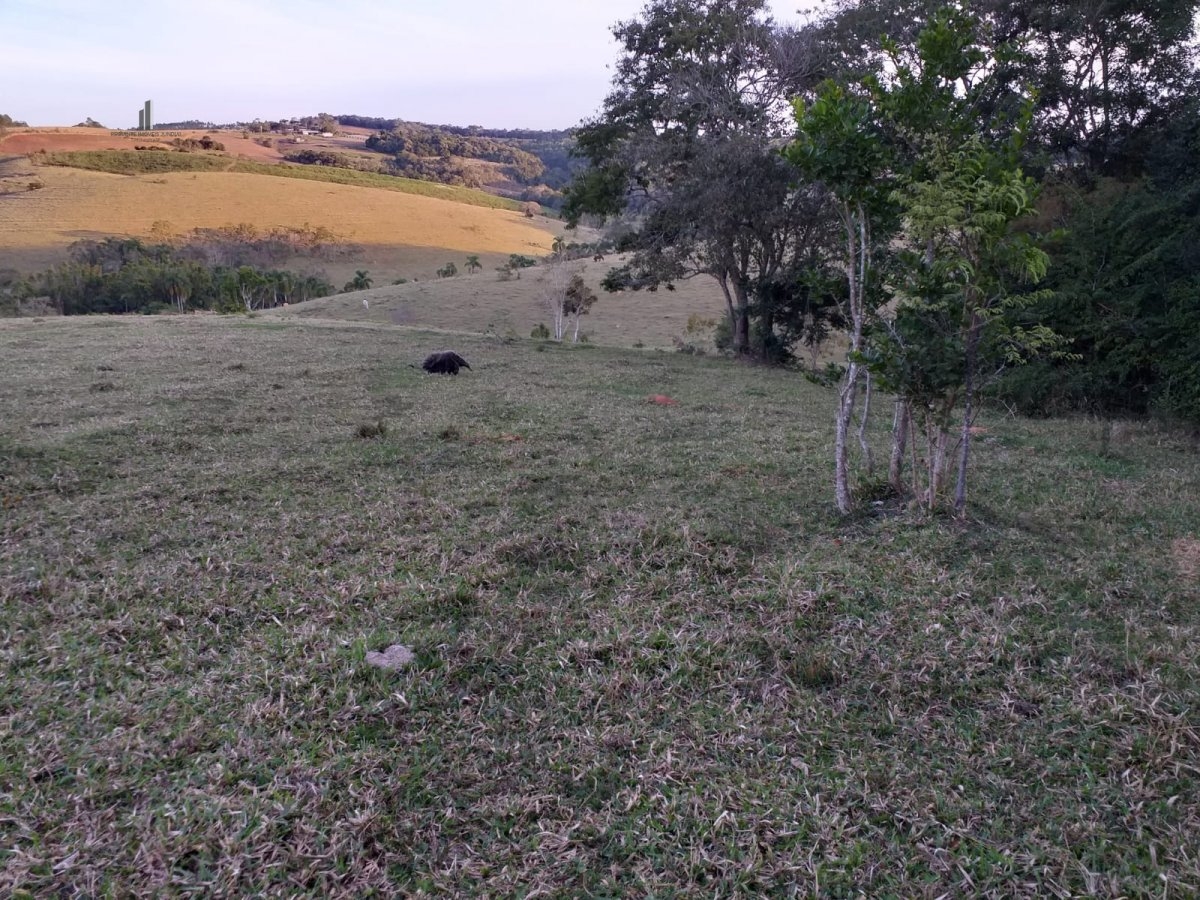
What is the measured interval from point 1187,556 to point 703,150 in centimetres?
1542

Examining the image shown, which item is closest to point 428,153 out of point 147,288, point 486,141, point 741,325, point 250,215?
point 486,141

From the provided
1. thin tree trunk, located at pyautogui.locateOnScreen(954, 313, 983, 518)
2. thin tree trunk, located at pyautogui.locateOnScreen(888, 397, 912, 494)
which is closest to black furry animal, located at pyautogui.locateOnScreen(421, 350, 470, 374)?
thin tree trunk, located at pyautogui.locateOnScreen(888, 397, 912, 494)

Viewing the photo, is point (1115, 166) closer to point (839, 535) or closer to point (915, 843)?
point (839, 535)

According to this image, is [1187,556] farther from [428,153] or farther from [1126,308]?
[428,153]

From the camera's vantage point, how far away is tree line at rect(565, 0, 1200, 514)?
4.82 m

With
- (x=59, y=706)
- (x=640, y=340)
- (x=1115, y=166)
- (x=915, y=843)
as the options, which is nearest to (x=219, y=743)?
(x=59, y=706)

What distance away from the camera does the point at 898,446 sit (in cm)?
559

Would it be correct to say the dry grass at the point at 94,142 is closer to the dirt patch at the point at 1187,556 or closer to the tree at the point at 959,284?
the tree at the point at 959,284

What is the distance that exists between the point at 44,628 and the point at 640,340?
95.7 ft

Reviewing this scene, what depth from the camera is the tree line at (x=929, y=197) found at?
A: 4820mm

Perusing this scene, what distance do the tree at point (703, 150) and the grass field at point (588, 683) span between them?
39.2 ft

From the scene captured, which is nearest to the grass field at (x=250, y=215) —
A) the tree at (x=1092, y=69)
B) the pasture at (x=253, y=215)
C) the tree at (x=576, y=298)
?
the pasture at (x=253, y=215)

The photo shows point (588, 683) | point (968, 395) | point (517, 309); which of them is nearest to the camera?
point (588, 683)

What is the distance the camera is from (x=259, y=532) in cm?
525
